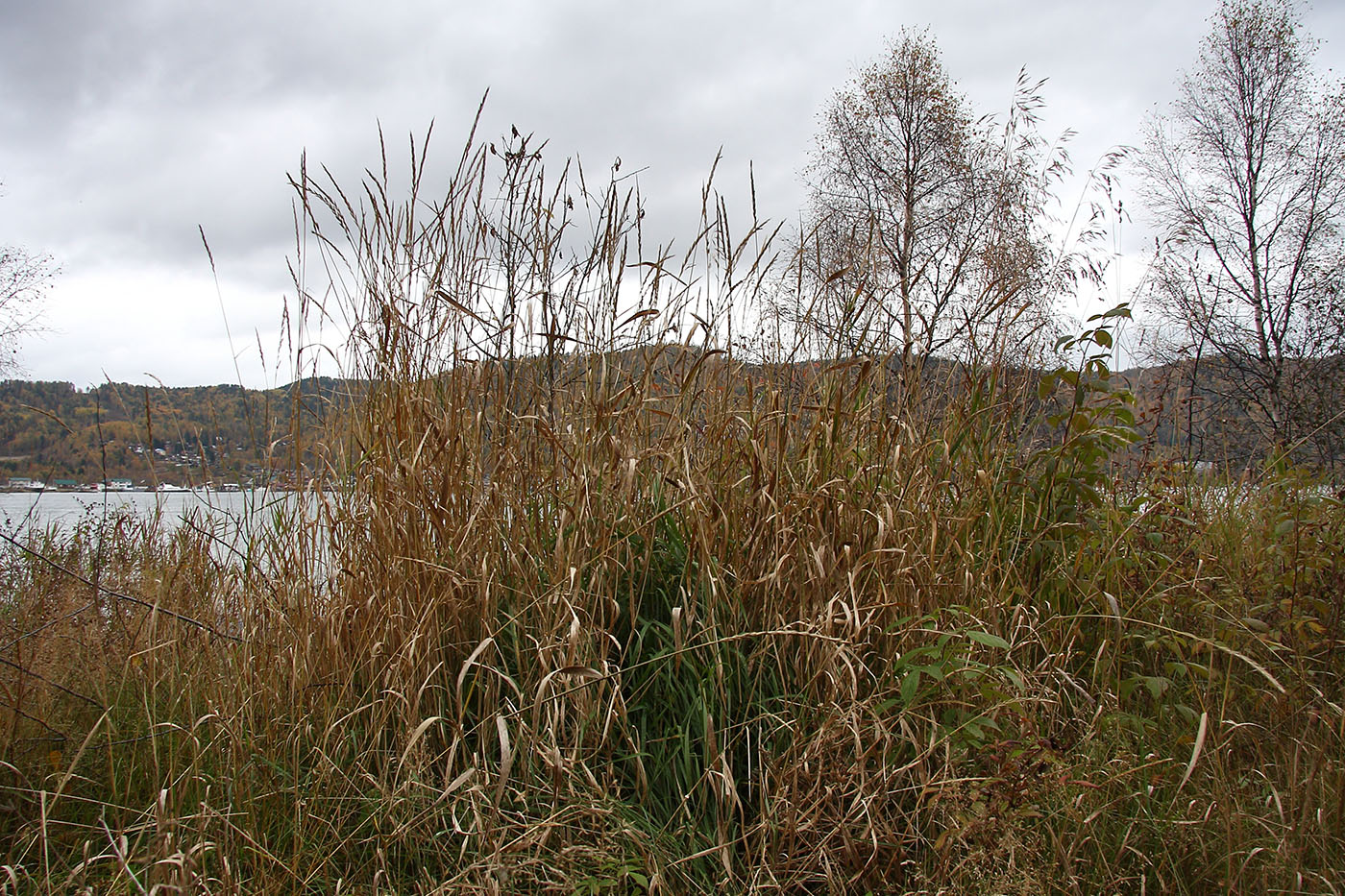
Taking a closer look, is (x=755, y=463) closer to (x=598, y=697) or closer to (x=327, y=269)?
(x=598, y=697)

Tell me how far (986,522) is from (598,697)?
1.35 m

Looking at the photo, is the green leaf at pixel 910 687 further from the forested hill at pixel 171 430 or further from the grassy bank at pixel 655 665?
the forested hill at pixel 171 430

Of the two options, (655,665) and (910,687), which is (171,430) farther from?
(910,687)

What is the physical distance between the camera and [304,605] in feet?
6.01

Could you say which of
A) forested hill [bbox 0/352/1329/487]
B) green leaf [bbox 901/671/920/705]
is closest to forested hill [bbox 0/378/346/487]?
forested hill [bbox 0/352/1329/487]

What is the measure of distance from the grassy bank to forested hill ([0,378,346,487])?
150mm

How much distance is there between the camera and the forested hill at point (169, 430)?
7.00ft

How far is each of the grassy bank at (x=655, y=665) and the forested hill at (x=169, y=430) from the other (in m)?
0.15

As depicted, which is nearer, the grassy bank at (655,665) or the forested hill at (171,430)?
the grassy bank at (655,665)

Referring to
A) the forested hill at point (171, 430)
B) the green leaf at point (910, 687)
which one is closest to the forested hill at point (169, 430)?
the forested hill at point (171, 430)

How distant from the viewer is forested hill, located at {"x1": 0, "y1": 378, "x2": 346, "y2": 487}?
2.13 m

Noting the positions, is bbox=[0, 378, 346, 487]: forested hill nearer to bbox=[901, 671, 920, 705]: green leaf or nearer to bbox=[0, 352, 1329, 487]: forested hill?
bbox=[0, 352, 1329, 487]: forested hill

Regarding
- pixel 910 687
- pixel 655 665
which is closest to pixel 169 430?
pixel 655 665

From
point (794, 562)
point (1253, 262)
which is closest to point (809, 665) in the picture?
point (794, 562)
